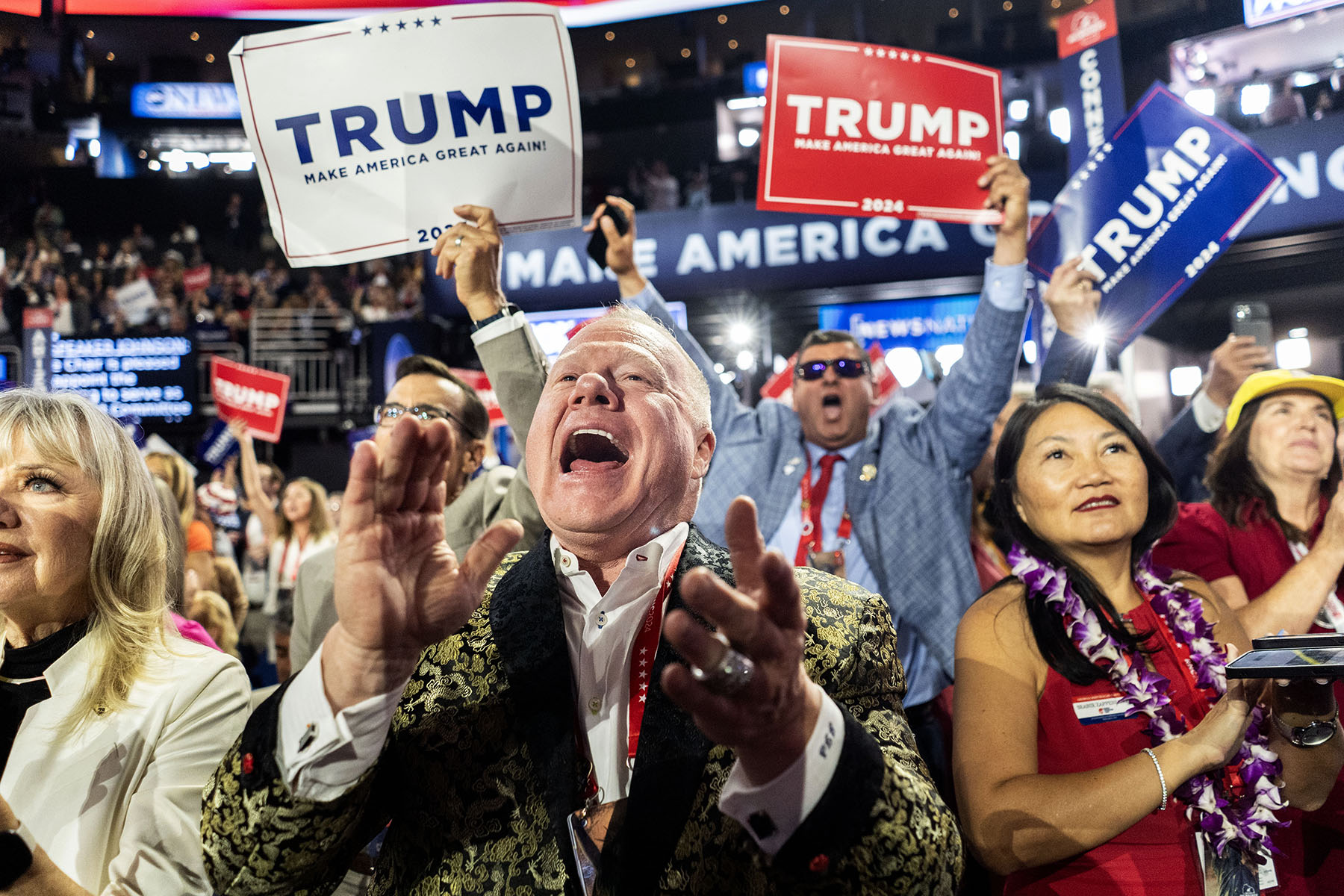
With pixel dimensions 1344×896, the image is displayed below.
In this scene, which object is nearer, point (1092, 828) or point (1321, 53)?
point (1092, 828)

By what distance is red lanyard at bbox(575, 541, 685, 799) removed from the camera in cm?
138

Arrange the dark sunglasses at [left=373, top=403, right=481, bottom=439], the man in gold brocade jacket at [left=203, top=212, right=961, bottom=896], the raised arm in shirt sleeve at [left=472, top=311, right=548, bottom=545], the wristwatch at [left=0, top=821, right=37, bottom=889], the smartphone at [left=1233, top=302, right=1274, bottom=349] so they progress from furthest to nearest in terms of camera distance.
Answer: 1. the smartphone at [left=1233, top=302, right=1274, bottom=349]
2. the dark sunglasses at [left=373, top=403, right=481, bottom=439]
3. the raised arm in shirt sleeve at [left=472, top=311, right=548, bottom=545]
4. the wristwatch at [left=0, top=821, right=37, bottom=889]
5. the man in gold brocade jacket at [left=203, top=212, right=961, bottom=896]

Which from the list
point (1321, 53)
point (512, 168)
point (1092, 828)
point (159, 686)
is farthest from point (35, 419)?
point (1321, 53)

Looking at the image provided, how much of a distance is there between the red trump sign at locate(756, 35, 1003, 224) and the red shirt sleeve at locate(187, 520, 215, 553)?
10.6ft

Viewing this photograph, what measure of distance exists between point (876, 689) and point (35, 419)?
4.92 feet

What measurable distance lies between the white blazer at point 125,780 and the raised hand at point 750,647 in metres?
1.02

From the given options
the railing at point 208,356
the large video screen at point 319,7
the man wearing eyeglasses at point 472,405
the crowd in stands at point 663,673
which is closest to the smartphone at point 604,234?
the crowd in stands at point 663,673

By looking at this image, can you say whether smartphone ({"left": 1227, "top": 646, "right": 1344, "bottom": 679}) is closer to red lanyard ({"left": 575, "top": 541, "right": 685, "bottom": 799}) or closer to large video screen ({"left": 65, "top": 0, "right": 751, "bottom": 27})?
red lanyard ({"left": 575, "top": 541, "right": 685, "bottom": 799})

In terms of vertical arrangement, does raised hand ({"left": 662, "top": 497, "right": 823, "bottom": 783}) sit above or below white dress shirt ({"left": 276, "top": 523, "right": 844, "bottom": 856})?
above

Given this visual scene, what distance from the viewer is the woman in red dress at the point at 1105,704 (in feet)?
5.70

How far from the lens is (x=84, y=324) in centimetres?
1341

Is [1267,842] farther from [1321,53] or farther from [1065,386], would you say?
[1321,53]

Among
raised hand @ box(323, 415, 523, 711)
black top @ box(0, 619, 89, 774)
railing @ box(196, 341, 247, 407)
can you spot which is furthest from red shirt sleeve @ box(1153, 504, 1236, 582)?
railing @ box(196, 341, 247, 407)

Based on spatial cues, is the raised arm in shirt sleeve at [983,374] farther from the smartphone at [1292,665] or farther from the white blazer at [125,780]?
the white blazer at [125,780]
